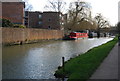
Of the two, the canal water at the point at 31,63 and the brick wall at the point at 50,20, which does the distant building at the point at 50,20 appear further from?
the canal water at the point at 31,63

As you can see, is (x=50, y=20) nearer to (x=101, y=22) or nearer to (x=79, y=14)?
(x=79, y=14)

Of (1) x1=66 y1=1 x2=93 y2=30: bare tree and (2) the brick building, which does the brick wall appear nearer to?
(1) x1=66 y1=1 x2=93 y2=30: bare tree

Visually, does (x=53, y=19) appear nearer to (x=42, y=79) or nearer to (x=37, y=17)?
(x=37, y=17)

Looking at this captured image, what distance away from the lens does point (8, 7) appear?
181ft

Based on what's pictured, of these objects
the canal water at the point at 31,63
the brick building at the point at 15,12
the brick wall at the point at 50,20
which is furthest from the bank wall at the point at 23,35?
the brick wall at the point at 50,20

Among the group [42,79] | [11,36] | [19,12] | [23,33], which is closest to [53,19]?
[19,12]

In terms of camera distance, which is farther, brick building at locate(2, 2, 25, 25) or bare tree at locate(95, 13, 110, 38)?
bare tree at locate(95, 13, 110, 38)

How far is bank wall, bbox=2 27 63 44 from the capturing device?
3142 centimetres

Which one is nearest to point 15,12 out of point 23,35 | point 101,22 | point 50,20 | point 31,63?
point 23,35

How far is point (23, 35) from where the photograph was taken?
37.4 meters

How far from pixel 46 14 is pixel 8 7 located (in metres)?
27.1

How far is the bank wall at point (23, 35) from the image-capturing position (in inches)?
→ 1237

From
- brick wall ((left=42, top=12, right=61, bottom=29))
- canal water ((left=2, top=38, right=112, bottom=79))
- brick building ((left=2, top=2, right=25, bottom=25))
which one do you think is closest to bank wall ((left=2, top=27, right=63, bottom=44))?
→ brick building ((left=2, top=2, right=25, bottom=25))

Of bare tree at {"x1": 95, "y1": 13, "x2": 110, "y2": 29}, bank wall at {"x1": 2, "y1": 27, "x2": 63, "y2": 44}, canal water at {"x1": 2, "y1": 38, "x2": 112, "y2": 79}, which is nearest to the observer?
canal water at {"x1": 2, "y1": 38, "x2": 112, "y2": 79}
